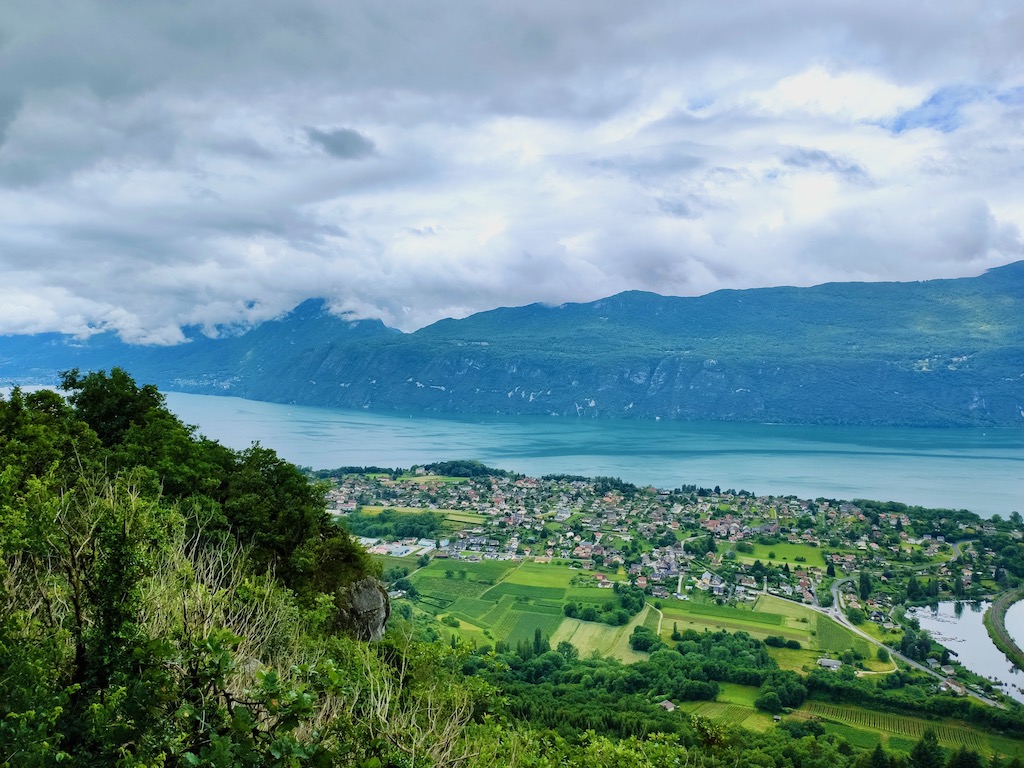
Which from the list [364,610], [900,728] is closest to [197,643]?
[364,610]

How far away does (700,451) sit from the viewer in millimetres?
64438

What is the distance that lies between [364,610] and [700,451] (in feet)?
190

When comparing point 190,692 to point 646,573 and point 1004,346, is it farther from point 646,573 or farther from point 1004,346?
point 1004,346

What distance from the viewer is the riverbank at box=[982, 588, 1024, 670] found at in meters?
18.4

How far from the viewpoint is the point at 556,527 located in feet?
109

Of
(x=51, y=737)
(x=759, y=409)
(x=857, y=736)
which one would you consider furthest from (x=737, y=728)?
(x=759, y=409)

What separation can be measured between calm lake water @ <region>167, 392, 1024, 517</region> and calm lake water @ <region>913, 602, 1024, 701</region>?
18646 mm

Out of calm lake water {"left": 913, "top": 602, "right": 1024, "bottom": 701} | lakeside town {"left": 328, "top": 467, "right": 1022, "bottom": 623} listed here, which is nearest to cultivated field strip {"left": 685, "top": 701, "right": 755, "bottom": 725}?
calm lake water {"left": 913, "top": 602, "right": 1024, "bottom": 701}

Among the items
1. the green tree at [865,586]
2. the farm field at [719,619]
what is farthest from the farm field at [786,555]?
the farm field at [719,619]

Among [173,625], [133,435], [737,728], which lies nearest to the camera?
[173,625]

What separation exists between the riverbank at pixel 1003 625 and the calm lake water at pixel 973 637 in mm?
137

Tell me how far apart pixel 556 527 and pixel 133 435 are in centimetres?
2503

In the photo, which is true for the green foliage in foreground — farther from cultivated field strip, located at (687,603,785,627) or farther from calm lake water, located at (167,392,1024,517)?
calm lake water, located at (167,392,1024,517)

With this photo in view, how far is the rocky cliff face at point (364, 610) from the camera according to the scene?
9641 millimetres
